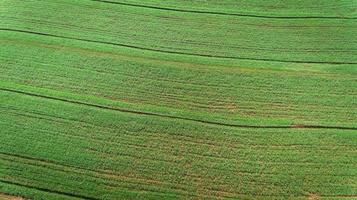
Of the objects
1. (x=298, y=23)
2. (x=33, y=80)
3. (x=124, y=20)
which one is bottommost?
(x=33, y=80)

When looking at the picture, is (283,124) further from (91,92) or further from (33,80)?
(33,80)

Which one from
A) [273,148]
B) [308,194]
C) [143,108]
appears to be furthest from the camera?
[143,108]

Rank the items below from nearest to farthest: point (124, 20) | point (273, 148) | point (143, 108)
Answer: point (273, 148), point (143, 108), point (124, 20)

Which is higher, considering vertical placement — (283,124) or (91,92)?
(283,124)

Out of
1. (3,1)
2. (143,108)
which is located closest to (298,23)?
(143,108)

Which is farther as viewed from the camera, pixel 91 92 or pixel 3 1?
pixel 3 1

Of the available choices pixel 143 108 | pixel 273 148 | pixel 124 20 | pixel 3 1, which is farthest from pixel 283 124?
pixel 3 1
